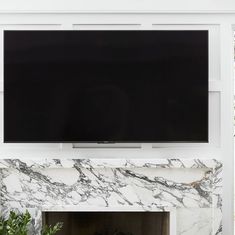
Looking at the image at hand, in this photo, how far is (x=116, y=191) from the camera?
3.23 meters

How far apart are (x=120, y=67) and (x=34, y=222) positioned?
1.26 metres

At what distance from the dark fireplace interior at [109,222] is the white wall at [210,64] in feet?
1.54

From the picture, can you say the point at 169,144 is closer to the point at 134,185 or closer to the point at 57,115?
the point at 134,185

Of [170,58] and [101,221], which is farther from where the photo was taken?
[101,221]

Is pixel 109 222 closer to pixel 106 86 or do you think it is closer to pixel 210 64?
pixel 106 86

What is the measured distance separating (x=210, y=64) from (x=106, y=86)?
0.79 m

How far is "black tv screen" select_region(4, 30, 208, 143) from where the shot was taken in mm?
3215

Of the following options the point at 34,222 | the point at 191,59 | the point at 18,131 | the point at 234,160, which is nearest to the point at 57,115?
the point at 18,131
